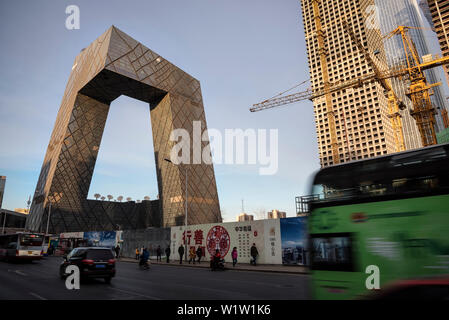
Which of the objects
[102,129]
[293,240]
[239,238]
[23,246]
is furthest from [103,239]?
[102,129]

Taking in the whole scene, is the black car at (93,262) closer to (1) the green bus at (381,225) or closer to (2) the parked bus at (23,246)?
(1) the green bus at (381,225)

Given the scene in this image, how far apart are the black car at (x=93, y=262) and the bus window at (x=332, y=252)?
9466 millimetres

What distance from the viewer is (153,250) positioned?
109 ft

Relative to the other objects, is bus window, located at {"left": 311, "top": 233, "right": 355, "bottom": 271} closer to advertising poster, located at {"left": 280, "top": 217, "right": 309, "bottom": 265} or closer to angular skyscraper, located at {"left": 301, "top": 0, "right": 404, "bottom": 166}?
advertising poster, located at {"left": 280, "top": 217, "right": 309, "bottom": 265}

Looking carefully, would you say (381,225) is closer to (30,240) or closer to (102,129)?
(30,240)

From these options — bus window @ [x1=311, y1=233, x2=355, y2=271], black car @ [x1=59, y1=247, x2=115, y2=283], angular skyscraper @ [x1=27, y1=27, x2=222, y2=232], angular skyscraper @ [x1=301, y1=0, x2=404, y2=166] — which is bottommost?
black car @ [x1=59, y1=247, x2=115, y2=283]

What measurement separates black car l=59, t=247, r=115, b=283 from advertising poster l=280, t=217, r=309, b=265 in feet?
43.7

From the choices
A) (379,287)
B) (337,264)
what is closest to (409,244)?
(379,287)

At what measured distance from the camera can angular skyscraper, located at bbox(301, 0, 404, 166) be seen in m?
129

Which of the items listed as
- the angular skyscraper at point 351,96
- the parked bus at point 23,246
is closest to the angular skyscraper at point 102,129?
the parked bus at point 23,246

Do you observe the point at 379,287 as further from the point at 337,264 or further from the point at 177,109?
the point at 177,109

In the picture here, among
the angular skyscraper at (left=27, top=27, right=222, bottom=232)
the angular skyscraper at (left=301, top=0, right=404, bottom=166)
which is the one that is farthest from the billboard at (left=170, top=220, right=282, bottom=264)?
the angular skyscraper at (left=301, top=0, right=404, bottom=166)

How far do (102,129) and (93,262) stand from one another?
59096mm

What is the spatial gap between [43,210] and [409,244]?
63.2 m
